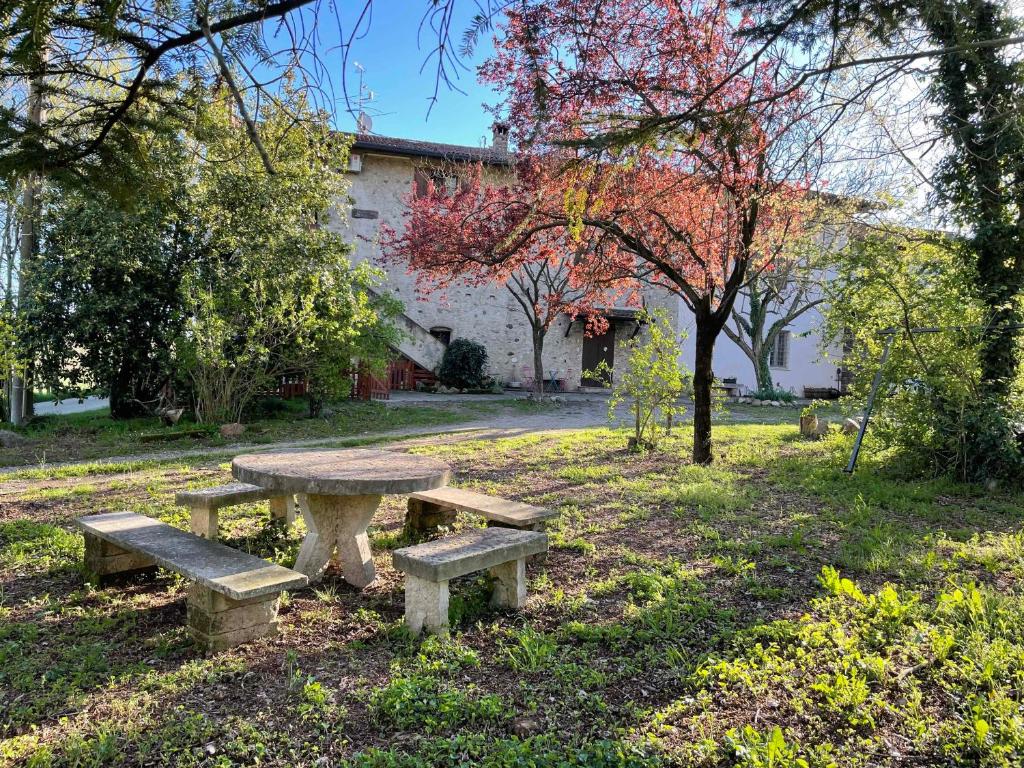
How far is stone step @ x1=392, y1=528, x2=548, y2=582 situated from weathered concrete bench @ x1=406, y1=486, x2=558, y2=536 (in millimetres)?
489

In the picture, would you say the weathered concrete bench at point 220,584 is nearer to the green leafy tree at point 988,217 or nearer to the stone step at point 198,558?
the stone step at point 198,558

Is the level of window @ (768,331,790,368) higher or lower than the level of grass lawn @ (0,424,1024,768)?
higher

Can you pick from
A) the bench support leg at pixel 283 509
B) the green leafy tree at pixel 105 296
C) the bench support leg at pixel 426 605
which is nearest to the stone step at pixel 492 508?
the bench support leg at pixel 426 605

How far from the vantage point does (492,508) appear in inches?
181

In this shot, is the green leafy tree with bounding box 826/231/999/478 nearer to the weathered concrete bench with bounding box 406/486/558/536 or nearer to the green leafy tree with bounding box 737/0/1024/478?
the green leafy tree with bounding box 737/0/1024/478

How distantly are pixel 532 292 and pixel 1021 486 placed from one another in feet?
49.2

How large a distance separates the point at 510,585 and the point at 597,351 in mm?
20407

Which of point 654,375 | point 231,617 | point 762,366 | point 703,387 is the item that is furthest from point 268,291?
point 762,366

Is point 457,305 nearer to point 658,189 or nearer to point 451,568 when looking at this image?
point 658,189

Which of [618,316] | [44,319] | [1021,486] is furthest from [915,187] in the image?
[618,316]

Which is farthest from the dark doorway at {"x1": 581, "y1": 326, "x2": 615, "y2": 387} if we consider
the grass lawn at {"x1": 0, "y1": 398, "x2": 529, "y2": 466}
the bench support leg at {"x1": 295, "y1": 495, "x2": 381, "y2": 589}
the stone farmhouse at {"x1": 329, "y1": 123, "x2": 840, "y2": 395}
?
the bench support leg at {"x1": 295, "y1": 495, "x2": 381, "y2": 589}

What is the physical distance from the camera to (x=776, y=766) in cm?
222

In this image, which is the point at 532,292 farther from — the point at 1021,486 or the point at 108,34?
the point at 108,34

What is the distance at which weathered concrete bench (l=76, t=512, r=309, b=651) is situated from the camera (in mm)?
3043
